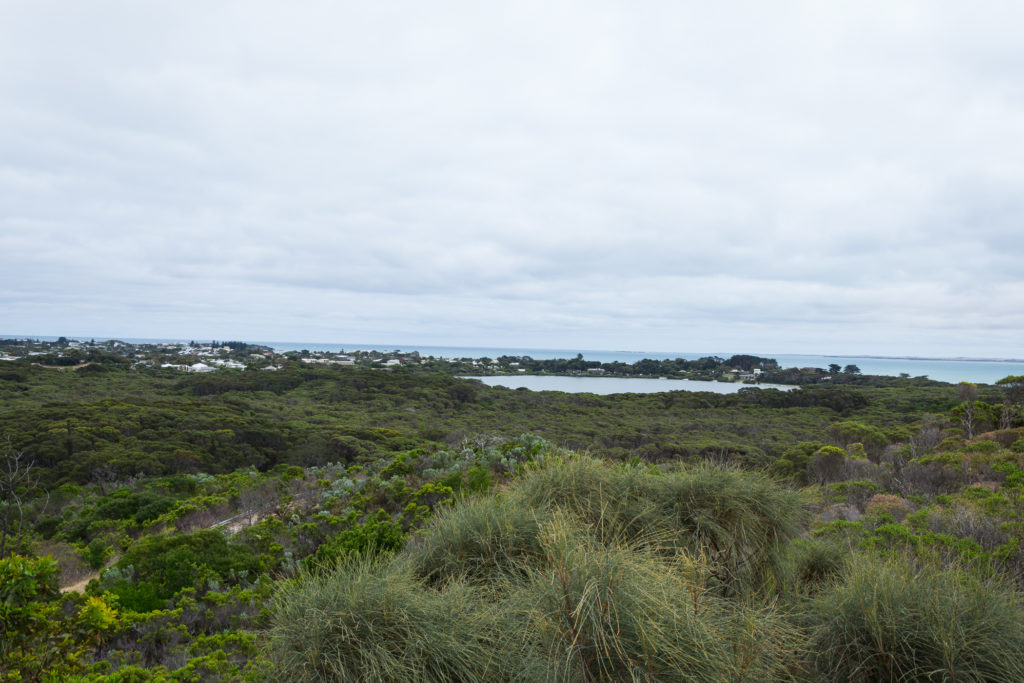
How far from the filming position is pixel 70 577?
719cm

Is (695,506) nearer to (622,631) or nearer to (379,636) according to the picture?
(622,631)

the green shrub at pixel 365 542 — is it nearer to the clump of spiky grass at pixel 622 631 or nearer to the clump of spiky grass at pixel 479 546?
the clump of spiky grass at pixel 479 546

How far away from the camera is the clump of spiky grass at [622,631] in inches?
87.7

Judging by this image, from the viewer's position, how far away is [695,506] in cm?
466

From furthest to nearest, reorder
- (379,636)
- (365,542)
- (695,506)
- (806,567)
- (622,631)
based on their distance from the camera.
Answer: (806,567) → (365,542) → (695,506) → (379,636) → (622,631)

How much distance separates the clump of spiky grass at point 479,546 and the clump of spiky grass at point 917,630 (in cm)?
196

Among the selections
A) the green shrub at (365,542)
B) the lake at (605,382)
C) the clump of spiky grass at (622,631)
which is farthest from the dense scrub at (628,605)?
the lake at (605,382)

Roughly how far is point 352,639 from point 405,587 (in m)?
0.37

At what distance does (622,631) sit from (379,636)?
4.16 ft

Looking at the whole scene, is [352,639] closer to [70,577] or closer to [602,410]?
[70,577]

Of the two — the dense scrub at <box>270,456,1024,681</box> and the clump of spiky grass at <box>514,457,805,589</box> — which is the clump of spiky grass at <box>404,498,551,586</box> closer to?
the dense scrub at <box>270,456,1024,681</box>

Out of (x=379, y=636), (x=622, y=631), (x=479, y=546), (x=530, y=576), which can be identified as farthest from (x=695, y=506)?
(x=379, y=636)

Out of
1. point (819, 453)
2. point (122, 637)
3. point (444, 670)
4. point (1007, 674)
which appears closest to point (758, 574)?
point (1007, 674)

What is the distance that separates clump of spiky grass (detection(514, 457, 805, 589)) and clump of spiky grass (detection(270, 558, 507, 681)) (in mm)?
1644
